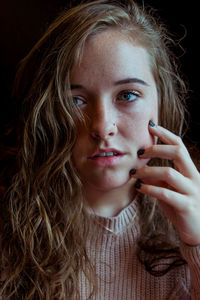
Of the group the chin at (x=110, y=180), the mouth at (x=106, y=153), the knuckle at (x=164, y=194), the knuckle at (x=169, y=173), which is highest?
the mouth at (x=106, y=153)

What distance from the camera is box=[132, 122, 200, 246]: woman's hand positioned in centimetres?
95

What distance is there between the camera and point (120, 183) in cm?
100

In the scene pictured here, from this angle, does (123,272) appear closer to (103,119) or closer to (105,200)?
(105,200)

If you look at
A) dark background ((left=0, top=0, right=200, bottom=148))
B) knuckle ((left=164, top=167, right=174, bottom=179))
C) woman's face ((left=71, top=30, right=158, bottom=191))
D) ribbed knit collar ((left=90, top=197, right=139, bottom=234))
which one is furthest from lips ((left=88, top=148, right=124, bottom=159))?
dark background ((left=0, top=0, right=200, bottom=148))

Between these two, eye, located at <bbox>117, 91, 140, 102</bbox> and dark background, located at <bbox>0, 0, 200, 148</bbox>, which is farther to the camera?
dark background, located at <bbox>0, 0, 200, 148</bbox>

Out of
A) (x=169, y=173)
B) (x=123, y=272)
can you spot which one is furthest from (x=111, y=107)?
(x=123, y=272)

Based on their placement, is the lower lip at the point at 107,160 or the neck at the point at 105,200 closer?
the lower lip at the point at 107,160

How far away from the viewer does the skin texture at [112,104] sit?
3.11ft

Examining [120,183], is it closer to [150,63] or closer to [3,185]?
[150,63]

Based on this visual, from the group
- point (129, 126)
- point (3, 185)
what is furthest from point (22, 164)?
point (129, 126)

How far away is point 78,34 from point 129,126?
27 centimetres

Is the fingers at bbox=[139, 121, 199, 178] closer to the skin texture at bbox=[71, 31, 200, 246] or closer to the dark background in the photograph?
the skin texture at bbox=[71, 31, 200, 246]

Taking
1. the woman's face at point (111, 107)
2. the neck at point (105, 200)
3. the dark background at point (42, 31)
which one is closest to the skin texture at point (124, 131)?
the woman's face at point (111, 107)

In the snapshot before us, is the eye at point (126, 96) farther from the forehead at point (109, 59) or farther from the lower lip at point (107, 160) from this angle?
the lower lip at point (107, 160)
